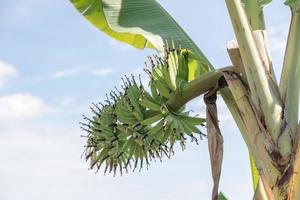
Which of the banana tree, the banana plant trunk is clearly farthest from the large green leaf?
the banana plant trunk

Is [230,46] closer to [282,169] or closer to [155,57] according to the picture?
[155,57]

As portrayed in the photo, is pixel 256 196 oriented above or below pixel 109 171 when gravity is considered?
below

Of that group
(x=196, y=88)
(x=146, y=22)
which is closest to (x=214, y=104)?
(x=196, y=88)

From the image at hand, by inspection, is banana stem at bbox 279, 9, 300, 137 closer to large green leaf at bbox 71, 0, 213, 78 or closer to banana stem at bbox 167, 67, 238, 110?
banana stem at bbox 167, 67, 238, 110

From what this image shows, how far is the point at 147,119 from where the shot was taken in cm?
239

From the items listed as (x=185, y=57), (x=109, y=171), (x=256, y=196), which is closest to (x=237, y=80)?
(x=185, y=57)

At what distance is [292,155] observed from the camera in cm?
201

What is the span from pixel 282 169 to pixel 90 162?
3.18ft

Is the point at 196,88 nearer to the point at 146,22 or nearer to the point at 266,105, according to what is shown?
the point at 266,105

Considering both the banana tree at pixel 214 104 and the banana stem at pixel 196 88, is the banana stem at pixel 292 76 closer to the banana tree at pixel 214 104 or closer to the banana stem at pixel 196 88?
the banana tree at pixel 214 104

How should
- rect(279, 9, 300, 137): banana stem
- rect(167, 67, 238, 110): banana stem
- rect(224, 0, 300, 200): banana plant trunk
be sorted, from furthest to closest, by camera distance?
rect(167, 67, 238, 110): banana stem < rect(279, 9, 300, 137): banana stem < rect(224, 0, 300, 200): banana plant trunk

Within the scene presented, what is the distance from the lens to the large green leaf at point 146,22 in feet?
8.85

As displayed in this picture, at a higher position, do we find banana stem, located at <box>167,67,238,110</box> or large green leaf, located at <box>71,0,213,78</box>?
large green leaf, located at <box>71,0,213,78</box>

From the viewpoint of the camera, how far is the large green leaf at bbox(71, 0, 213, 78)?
2.70 meters
